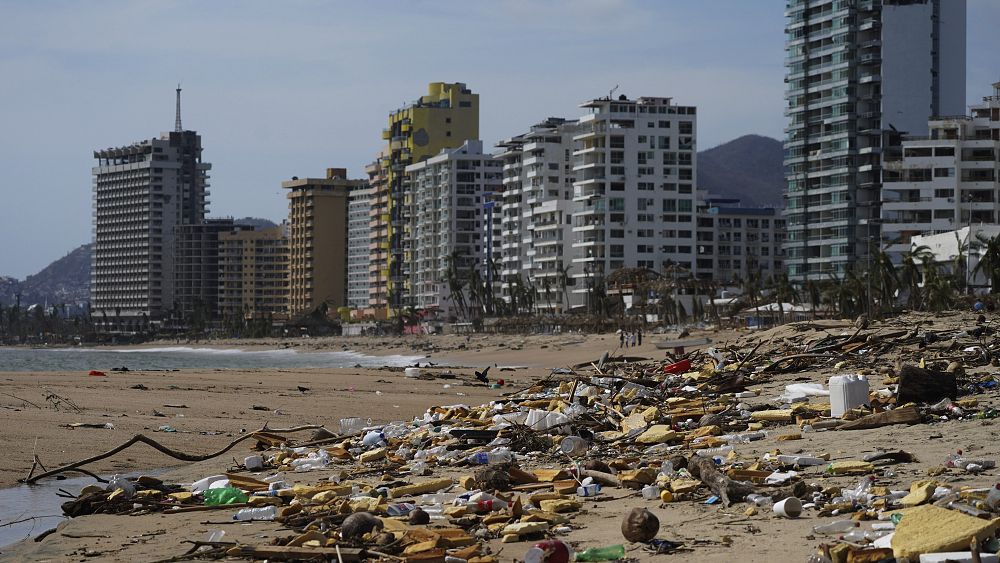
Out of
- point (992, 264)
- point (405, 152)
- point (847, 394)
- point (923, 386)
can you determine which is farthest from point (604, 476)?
point (405, 152)

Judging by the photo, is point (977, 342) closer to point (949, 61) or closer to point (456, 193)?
point (949, 61)

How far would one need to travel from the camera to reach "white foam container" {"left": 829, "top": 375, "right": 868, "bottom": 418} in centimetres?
1408

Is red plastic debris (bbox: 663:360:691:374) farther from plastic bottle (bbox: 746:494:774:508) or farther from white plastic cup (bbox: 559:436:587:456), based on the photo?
plastic bottle (bbox: 746:494:774:508)

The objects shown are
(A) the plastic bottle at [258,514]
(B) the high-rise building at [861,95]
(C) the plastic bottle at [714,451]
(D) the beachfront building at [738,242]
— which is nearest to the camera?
(A) the plastic bottle at [258,514]

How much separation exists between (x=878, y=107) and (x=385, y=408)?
292 ft

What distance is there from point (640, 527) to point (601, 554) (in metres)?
0.42

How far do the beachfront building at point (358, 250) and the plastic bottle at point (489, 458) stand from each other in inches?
7023

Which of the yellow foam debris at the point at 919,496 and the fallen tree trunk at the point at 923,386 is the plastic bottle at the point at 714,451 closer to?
the fallen tree trunk at the point at 923,386

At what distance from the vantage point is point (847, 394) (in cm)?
1408

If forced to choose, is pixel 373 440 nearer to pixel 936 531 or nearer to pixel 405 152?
pixel 936 531

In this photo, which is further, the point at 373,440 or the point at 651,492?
the point at 373,440

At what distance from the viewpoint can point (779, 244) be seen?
143m

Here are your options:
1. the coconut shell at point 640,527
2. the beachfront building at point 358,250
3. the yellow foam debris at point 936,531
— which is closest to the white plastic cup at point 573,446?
the coconut shell at point 640,527

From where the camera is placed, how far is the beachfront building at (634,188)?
119 m
